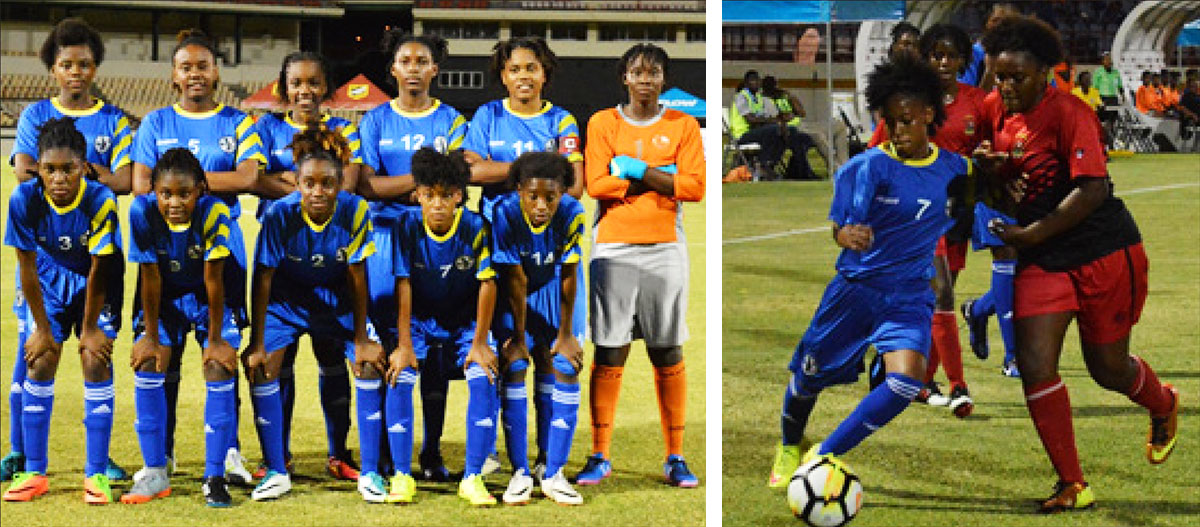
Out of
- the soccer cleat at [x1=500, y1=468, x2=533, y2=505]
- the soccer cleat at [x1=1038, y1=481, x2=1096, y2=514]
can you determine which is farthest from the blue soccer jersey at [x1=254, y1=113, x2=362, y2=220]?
the soccer cleat at [x1=1038, y1=481, x2=1096, y2=514]

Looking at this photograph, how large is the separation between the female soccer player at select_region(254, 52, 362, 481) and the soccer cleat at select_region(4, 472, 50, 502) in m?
0.85

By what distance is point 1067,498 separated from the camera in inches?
216

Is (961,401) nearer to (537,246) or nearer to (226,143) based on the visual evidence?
(537,246)

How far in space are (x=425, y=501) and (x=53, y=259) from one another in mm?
1654

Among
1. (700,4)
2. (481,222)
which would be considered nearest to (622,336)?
(481,222)

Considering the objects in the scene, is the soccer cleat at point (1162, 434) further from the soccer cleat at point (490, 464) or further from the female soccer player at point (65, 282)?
the female soccer player at point (65, 282)

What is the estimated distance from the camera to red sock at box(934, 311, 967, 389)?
19.3 ft

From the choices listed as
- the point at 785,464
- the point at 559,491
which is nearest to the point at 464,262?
the point at 559,491

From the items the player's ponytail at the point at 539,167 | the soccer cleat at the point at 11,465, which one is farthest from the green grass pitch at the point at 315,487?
the player's ponytail at the point at 539,167

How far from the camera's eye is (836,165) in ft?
18.0

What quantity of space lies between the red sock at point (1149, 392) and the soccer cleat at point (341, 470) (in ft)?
9.54

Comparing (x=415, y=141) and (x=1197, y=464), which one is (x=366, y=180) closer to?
(x=415, y=141)

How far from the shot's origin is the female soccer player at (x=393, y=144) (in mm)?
5867

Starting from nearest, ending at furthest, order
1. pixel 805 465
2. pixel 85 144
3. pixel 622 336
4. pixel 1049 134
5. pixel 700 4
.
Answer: pixel 1049 134
pixel 805 465
pixel 85 144
pixel 622 336
pixel 700 4
